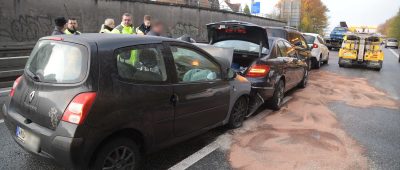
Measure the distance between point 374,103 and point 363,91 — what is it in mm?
1785

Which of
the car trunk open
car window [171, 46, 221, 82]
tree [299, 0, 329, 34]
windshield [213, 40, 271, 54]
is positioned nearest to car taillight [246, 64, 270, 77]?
the car trunk open

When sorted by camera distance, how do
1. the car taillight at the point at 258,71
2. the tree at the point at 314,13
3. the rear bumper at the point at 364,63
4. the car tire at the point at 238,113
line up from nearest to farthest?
1. the car tire at the point at 238,113
2. the car taillight at the point at 258,71
3. the rear bumper at the point at 364,63
4. the tree at the point at 314,13

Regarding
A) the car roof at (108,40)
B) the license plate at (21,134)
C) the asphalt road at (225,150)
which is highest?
the car roof at (108,40)

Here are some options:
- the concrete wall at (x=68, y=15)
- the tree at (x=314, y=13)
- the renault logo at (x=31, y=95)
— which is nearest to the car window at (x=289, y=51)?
the renault logo at (x=31, y=95)

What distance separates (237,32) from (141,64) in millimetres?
3973

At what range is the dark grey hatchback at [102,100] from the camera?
3.26 meters

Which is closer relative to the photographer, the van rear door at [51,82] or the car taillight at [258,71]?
the van rear door at [51,82]

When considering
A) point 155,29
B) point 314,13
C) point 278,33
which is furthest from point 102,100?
point 314,13

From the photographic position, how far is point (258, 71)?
673cm

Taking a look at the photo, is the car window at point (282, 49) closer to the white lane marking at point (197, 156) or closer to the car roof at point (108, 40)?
the white lane marking at point (197, 156)

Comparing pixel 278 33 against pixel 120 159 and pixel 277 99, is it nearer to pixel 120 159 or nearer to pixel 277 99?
pixel 277 99

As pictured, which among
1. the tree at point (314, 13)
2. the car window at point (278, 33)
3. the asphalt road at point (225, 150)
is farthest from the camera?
the tree at point (314, 13)

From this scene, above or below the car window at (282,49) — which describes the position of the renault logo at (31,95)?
below

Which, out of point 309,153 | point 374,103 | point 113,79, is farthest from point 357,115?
point 113,79
